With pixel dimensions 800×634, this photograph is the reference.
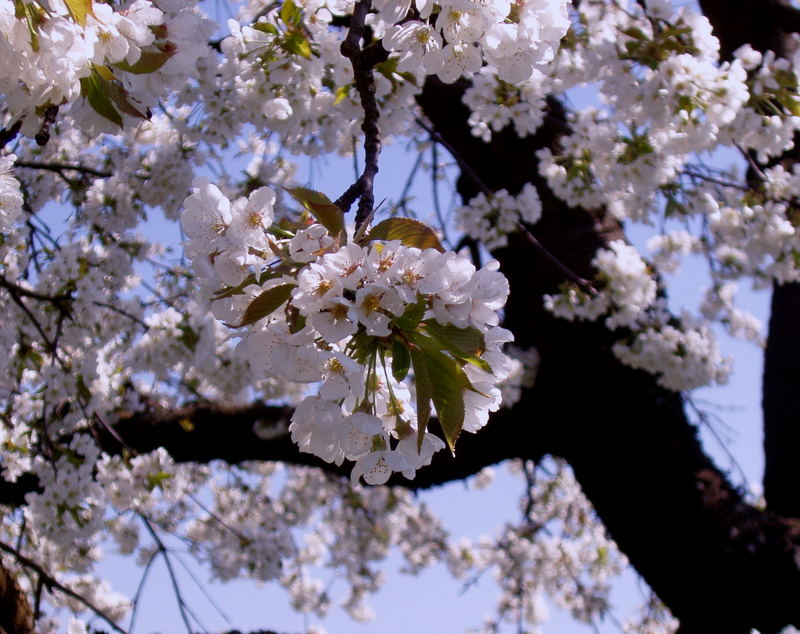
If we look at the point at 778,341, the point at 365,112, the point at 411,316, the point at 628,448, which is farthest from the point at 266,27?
the point at 778,341

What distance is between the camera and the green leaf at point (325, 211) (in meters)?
0.78

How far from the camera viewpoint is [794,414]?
121 inches

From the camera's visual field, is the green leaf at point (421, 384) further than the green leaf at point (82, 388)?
No

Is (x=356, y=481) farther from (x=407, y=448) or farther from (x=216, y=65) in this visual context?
(x=216, y=65)

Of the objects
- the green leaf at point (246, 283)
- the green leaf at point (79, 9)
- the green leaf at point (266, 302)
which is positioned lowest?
the green leaf at point (266, 302)

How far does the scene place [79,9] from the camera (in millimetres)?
806

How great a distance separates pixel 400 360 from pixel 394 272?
0.10m

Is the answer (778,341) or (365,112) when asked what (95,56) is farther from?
(778,341)

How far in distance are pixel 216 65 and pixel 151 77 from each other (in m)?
1.29

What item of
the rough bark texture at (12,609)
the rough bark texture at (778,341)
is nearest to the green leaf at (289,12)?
the rough bark texture at (12,609)

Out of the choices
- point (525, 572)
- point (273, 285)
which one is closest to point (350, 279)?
point (273, 285)

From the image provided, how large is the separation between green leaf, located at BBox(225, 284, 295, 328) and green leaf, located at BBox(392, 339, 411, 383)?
5.1 inches

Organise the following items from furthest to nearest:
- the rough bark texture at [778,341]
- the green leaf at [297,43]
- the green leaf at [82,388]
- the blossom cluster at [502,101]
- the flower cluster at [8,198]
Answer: the rough bark texture at [778,341] < the blossom cluster at [502,101] < the green leaf at [82,388] < the green leaf at [297,43] < the flower cluster at [8,198]

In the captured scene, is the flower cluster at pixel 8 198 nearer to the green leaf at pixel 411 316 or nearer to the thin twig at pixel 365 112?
the thin twig at pixel 365 112
